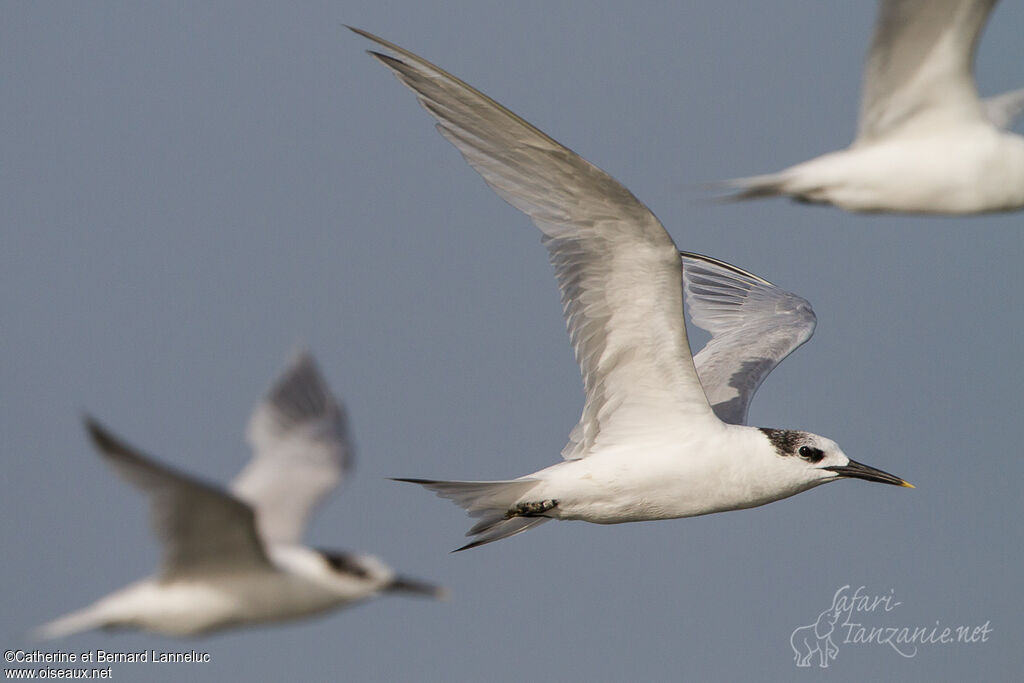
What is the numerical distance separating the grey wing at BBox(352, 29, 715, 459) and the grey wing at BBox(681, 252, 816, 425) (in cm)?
167

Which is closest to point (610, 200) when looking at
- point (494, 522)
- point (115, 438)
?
point (494, 522)

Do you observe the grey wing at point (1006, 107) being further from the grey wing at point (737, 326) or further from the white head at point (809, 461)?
the white head at point (809, 461)

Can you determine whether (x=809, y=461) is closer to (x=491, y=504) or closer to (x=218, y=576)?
(x=491, y=504)

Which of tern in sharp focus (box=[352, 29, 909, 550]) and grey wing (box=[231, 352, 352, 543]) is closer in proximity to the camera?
grey wing (box=[231, 352, 352, 543])

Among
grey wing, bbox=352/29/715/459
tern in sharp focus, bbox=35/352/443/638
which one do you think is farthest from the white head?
tern in sharp focus, bbox=35/352/443/638

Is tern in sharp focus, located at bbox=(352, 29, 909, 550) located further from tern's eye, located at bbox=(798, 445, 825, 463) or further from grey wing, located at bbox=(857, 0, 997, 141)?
grey wing, located at bbox=(857, 0, 997, 141)

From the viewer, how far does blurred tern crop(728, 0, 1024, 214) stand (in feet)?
27.9

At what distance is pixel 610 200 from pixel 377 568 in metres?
2.50

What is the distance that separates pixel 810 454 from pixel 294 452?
3.13 m

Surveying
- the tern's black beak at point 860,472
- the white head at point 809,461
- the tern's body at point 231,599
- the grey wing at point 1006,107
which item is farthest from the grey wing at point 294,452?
the grey wing at point 1006,107

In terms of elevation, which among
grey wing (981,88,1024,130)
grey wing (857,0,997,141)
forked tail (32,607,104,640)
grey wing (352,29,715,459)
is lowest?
forked tail (32,607,104,640)

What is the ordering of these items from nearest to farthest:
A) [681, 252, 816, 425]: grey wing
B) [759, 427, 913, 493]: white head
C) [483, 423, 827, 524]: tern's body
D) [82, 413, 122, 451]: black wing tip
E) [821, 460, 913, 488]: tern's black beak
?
[82, 413, 122, 451]: black wing tip < [483, 423, 827, 524]: tern's body < [759, 427, 913, 493]: white head < [821, 460, 913, 488]: tern's black beak < [681, 252, 816, 425]: grey wing

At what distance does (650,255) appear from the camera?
8062 mm

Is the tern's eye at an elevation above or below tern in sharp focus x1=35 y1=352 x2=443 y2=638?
above
